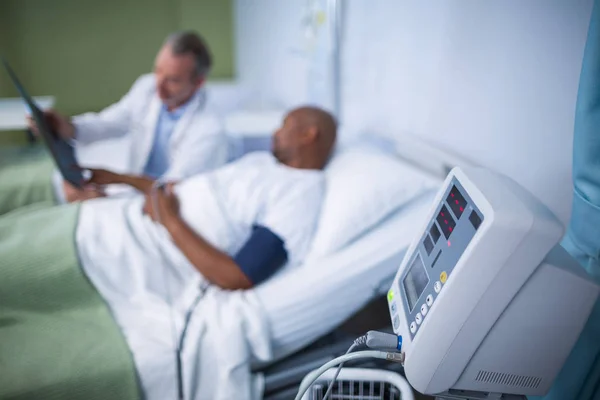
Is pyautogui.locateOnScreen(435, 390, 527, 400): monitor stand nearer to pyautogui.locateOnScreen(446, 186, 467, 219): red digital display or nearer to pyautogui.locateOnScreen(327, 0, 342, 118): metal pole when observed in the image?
pyautogui.locateOnScreen(446, 186, 467, 219): red digital display

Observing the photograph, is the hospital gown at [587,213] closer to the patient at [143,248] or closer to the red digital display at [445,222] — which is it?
the red digital display at [445,222]

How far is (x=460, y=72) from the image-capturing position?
133 cm

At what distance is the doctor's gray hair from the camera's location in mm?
1435

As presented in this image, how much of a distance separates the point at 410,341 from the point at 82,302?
729 millimetres

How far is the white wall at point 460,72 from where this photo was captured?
1.05 metres

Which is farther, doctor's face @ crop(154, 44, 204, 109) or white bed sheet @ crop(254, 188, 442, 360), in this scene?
doctor's face @ crop(154, 44, 204, 109)

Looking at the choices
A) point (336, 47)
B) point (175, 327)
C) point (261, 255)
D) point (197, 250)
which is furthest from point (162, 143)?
point (336, 47)

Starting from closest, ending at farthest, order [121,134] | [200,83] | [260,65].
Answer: [121,134]
[200,83]
[260,65]

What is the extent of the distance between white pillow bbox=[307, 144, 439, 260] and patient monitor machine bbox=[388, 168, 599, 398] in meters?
0.54

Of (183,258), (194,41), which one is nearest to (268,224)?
(183,258)

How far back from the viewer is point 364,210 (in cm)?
129

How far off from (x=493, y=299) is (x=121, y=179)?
114 centimetres

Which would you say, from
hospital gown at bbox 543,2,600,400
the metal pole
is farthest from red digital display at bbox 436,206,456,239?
the metal pole

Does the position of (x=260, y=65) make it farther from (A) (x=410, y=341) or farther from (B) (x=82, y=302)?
(A) (x=410, y=341)
